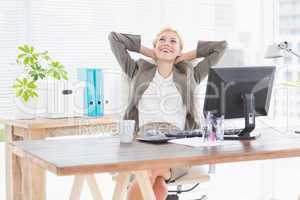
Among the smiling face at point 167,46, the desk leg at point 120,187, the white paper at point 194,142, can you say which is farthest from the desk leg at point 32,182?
the smiling face at point 167,46

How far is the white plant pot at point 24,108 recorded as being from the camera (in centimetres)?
313

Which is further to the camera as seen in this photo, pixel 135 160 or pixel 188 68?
pixel 188 68

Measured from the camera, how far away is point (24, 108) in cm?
314

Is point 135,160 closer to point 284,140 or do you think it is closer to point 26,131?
point 284,140

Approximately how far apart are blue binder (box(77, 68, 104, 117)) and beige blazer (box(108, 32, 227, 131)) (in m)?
0.21

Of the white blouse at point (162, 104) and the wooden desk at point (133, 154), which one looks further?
the white blouse at point (162, 104)

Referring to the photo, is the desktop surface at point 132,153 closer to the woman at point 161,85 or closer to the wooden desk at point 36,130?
the wooden desk at point 36,130

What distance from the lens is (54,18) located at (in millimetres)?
3502

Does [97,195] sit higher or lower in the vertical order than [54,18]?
lower

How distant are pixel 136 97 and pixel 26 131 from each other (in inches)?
27.9

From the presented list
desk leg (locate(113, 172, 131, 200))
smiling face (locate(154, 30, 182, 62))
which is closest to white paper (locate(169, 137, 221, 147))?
desk leg (locate(113, 172, 131, 200))

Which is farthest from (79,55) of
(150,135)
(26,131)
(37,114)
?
(150,135)

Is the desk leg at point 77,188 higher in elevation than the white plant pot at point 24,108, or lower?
lower

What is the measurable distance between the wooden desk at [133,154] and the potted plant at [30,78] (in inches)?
33.2
